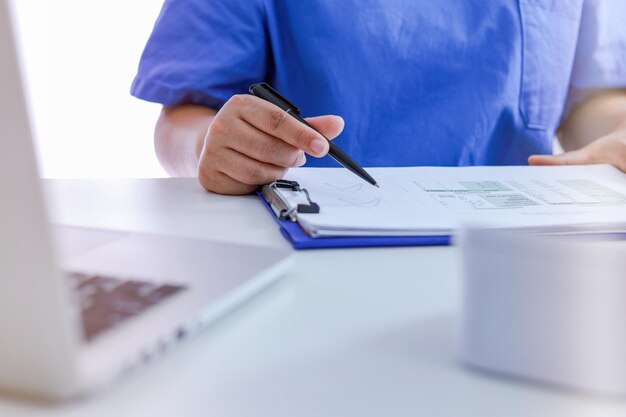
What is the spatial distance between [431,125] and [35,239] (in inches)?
35.0

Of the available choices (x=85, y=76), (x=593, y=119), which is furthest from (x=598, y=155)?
(x=85, y=76)

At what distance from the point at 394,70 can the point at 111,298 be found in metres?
0.80

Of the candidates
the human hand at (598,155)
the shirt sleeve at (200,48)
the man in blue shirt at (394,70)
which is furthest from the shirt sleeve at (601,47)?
the shirt sleeve at (200,48)

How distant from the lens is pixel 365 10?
3.51ft

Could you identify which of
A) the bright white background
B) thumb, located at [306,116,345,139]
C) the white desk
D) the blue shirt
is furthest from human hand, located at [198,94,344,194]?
the bright white background

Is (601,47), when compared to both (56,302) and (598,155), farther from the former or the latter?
(56,302)

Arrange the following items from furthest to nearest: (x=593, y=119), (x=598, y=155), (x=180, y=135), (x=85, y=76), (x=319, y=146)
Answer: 1. (x=85, y=76)
2. (x=593, y=119)
3. (x=180, y=135)
4. (x=598, y=155)
5. (x=319, y=146)

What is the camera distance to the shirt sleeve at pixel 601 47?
1.18 meters

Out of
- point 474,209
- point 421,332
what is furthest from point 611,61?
point 421,332

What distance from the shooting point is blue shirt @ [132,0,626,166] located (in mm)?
1055

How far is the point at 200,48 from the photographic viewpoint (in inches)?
41.1

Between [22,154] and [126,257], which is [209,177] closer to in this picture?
[126,257]

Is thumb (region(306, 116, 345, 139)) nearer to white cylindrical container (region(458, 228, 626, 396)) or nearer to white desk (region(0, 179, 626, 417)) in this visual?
white desk (region(0, 179, 626, 417))

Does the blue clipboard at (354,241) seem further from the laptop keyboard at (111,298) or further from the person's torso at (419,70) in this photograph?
the person's torso at (419,70)
